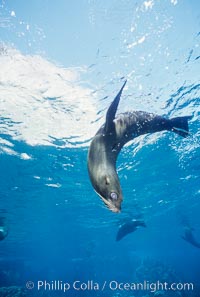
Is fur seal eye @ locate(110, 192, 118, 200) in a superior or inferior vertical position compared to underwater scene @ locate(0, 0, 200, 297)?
inferior

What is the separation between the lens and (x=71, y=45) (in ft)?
30.5

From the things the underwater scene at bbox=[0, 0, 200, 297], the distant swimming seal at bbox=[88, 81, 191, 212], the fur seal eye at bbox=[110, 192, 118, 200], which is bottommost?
the fur seal eye at bbox=[110, 192, 118, 200]

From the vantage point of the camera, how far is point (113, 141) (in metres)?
3.22

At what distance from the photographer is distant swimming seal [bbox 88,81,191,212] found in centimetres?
234

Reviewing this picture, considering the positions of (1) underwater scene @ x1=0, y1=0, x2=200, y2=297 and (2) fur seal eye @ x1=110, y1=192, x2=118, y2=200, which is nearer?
(2) fur seal eye @ x1=110, y1=192, x2=118, y2=200

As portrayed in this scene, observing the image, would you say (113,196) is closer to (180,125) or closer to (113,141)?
(113,141)

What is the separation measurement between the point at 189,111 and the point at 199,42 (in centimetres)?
488

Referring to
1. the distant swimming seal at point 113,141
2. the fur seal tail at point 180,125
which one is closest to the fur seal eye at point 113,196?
the distant swimming seal at point 113,141

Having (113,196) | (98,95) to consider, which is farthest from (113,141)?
(98,95)

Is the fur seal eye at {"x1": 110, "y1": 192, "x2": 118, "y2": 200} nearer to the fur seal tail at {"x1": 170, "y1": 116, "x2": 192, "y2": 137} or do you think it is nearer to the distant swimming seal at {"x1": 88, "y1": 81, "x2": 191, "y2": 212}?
the distant swimming seal at {"x1": 88, "y1": 81, "x2": 191, "y2": 212}

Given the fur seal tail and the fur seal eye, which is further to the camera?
the fur seal tail

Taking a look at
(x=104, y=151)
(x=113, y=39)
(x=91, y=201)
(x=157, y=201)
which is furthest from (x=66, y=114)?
(x=157, y=201)

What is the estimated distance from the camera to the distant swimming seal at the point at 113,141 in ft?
7.66

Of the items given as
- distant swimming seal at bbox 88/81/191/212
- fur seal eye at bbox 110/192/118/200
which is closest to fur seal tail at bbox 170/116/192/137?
distant swimming seal at bbox 88/81/191/212
